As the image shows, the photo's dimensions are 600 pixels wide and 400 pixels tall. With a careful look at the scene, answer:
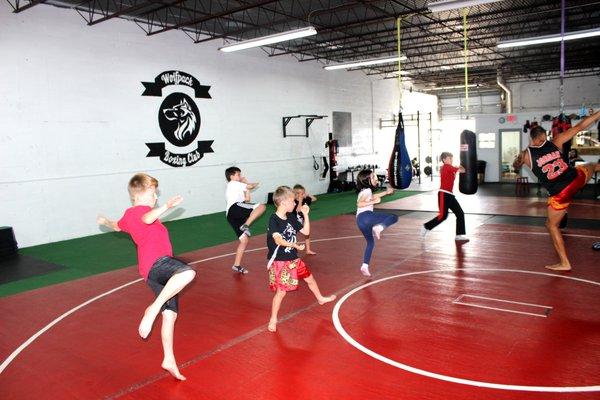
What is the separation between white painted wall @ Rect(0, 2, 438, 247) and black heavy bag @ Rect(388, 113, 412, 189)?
7281 mm

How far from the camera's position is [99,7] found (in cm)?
1202

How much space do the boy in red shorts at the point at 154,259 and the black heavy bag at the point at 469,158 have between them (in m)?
7.46

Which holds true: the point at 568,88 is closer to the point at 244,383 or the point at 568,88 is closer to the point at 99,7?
the point at 99,7

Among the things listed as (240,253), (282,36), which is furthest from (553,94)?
(240,253)

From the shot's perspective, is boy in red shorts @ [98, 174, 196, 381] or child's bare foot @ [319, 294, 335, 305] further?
child's bare foot @ [319, 294, 335, 305]

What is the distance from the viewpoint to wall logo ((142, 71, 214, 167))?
13.4 m

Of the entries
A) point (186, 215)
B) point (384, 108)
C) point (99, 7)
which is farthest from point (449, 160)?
point (384, 108)

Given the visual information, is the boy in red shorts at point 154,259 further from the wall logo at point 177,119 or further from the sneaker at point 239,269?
the wall logo at point 177,119

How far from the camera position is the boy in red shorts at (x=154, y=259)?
363 cm

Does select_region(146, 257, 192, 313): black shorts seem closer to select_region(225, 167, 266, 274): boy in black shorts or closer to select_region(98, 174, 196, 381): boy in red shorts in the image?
select_region(98, 174, 196, 381): boy in red shorts

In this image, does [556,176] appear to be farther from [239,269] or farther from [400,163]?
[239,269]

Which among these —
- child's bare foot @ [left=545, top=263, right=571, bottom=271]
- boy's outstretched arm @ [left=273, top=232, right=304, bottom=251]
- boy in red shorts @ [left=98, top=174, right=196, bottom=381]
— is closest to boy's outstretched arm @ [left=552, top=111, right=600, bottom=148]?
child's bare foot @ [left=545, top=263, right=571, bottom=271]

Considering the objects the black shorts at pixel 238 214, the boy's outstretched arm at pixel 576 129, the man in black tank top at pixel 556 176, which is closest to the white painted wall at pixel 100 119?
the black shorts at pixel 238 214

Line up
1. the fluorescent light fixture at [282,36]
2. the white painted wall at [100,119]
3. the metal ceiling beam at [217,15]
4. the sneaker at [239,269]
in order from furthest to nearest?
1. the fluorescent light fixture at [282,36]
2. the metal ceiling beam at [217,15]
3. the white painted wall at [100,119]
4. the sneaker at [239,269]
